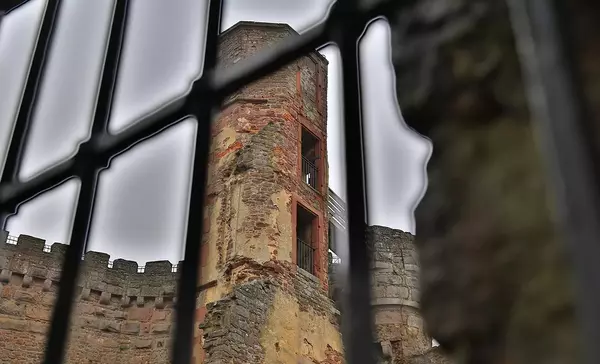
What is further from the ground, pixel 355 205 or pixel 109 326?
pixel 109 326

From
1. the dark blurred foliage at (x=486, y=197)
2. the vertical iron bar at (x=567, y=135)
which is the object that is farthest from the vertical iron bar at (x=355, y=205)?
the vertical iron bar at (x=567, y=135)

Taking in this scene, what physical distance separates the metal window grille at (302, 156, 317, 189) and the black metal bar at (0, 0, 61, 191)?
13.6 metres

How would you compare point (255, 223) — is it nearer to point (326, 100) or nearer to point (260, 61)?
point (326, 100)

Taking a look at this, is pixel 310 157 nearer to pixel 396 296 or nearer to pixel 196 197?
pixel 396 296

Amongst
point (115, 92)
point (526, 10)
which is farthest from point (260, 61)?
point (526, 10)

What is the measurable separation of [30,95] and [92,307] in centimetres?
1561

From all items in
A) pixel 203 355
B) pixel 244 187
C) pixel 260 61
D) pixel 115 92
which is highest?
pixel 244 187

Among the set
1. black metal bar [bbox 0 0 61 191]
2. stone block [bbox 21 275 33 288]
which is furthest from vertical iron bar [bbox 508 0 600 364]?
stone block [bbox 21 275 33 288]

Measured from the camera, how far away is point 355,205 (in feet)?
3.99

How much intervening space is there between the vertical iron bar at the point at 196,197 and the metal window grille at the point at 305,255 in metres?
12.7

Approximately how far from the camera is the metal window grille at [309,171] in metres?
16.0

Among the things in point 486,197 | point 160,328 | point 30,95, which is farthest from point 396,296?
point 486,197

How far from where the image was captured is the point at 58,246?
16.9 m

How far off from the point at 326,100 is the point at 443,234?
16.7 metres
